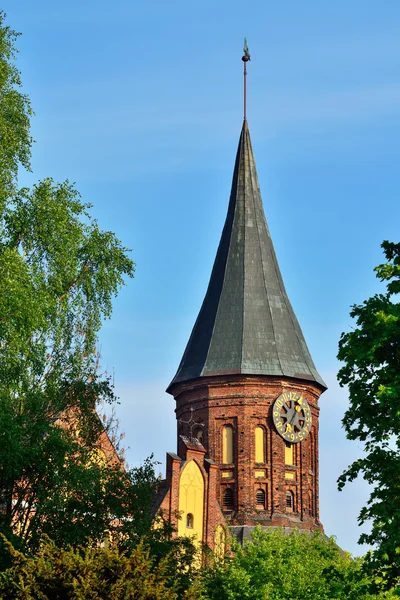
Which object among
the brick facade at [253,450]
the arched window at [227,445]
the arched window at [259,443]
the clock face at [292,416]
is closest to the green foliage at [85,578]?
the brick facade at [253,450]

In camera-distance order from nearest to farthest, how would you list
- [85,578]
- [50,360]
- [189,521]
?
1. [85,578]
2. [50,360]
3. [189,521]

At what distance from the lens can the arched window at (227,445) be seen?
61469mm

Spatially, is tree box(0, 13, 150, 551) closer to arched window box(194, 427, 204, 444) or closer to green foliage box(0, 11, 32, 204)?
green foliage box(0, 11, 32, 204)

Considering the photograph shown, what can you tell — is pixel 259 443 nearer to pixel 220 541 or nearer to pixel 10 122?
pixel 220 541

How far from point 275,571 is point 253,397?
1356 centimetres

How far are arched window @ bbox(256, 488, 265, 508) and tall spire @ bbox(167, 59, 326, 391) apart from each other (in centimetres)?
527

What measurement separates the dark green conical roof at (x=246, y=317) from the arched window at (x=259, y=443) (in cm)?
260

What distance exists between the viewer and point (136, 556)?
25.9 meters

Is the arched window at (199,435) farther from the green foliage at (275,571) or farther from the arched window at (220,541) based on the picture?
the green foliage at (275,571)

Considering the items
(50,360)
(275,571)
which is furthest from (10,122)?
(275,571)

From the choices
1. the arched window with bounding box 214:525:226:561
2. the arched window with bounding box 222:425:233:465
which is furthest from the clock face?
the arched window with bounding box 214:525:226:561

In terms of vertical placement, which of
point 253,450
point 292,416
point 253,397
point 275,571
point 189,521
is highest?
point 253,397

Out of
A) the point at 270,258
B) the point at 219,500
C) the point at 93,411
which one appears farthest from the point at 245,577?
the point at 270,258

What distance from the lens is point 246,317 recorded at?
6334cm
